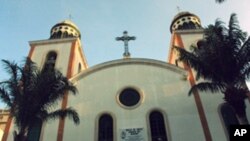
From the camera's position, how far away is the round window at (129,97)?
21016 mm

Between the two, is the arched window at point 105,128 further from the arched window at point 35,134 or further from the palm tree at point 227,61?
the palm tree at point 227,61

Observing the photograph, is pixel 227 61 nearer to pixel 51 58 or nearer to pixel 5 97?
pixel 5 97

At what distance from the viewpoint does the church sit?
754 inches

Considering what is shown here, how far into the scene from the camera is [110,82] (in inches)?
885

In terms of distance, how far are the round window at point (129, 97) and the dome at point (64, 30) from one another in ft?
37.1

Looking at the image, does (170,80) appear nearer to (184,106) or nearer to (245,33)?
(184,106)

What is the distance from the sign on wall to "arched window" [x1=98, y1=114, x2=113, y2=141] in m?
0.90

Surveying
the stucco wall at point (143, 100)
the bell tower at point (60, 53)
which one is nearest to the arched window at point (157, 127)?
the stucco wall at point (143, 100)

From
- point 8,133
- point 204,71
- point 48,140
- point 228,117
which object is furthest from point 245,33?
point 8,133

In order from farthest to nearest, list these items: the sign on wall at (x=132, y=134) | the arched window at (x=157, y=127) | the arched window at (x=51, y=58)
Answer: the arched window at (x=51, y=58)
the arched window at (x=157, y=127)
the sign on wall at (x=132, y=134)

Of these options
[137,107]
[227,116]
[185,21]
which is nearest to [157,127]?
[137,107]

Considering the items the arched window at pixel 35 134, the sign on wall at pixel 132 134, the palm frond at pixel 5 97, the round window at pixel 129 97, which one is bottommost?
the sign on wall at pixel 132 134

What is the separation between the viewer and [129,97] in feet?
70.3

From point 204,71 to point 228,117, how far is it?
15.4ft
